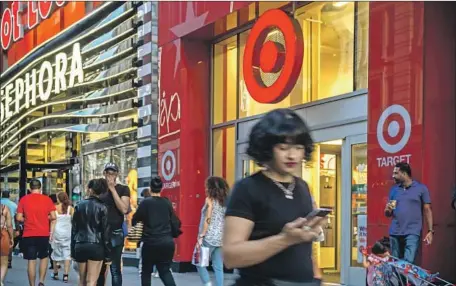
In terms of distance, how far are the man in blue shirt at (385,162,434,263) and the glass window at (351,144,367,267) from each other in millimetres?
1688

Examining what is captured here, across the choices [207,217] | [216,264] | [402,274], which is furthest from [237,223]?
[216,264]

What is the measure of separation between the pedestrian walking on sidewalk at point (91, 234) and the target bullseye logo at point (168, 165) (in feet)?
20.3

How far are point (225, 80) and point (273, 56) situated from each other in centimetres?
248

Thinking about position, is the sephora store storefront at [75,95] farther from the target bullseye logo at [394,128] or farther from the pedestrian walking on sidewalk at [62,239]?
the target bullseye logo at [394,128]

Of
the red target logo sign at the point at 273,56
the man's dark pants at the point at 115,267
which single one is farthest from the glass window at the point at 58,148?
the man's dark pants at the point at 115,267

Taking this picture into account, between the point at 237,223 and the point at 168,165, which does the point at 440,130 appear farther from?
the point at 168,165

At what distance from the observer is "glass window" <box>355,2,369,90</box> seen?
Result: 10.7 m

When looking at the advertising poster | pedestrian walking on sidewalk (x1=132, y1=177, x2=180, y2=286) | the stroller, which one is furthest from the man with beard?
the advertising poster

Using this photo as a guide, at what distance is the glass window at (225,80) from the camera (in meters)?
14.1

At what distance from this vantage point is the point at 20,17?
2484 centimetres

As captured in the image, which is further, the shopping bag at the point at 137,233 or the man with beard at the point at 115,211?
the man with beard at the point at 115,211

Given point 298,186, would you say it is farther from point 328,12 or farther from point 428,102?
point 328,12

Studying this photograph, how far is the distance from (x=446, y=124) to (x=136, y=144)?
841cm

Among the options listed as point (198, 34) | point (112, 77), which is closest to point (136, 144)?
point (112, 77)
